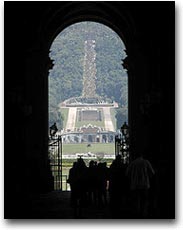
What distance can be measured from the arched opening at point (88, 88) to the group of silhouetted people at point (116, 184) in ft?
168

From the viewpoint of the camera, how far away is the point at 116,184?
54.5 feet

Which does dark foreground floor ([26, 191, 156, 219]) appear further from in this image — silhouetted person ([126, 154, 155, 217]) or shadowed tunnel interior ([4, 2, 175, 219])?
silhouetted person ([126, 154, 155, 217])

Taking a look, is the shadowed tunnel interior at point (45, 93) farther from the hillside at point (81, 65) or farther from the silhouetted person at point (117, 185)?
the hillside at point (81, 65)

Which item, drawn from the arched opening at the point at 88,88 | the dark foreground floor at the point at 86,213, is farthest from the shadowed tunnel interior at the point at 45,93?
the arched opening at the point at 88,88

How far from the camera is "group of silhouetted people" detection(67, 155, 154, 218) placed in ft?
50.1

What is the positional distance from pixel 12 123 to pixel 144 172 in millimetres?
4285

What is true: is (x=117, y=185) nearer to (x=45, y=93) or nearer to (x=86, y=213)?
(x=86, y=213)

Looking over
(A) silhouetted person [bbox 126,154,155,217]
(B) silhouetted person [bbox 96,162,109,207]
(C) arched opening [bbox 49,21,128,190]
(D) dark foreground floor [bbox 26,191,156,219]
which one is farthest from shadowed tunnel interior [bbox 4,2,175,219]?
(C) arched opening [bbox 49,21,128,190]

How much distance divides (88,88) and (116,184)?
68791 millimetres

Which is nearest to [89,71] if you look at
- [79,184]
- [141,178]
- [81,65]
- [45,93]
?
[81,65]

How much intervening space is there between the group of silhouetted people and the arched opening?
5128cm

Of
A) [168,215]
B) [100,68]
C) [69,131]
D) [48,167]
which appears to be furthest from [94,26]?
[168,215]

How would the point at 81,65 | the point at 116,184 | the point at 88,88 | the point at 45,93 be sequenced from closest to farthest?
the point at 116,184 → the point at 45,93 → the point at 81,65 → the point at 88,88

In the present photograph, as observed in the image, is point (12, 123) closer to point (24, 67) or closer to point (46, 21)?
point (24, 67)
